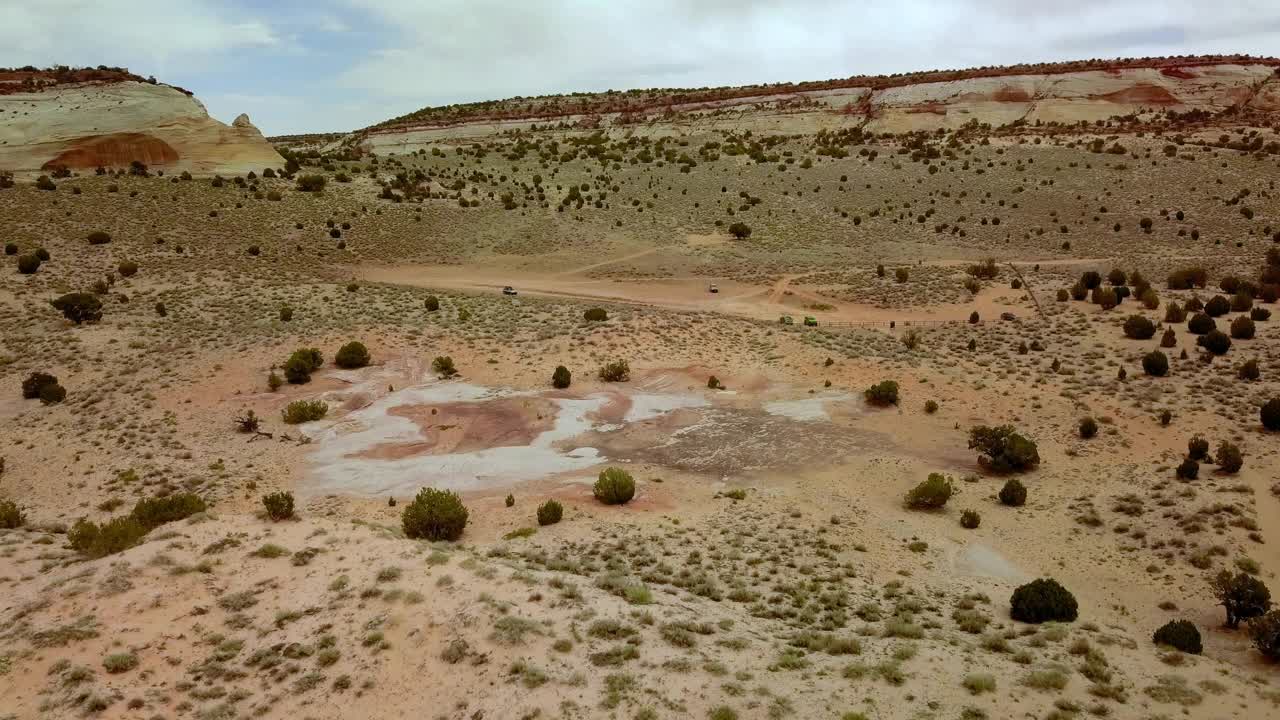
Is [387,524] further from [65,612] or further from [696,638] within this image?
[696,638]

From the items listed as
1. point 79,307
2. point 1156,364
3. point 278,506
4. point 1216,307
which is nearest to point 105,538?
point 278,506

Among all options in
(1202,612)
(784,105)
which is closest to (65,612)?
(1202,612)

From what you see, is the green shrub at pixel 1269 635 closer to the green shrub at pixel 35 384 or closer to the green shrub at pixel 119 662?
the green shrub at pixel 119 662

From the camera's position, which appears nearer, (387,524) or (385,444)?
(387,524)

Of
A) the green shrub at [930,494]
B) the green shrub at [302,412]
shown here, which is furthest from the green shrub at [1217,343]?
the green shrub at [302,412]

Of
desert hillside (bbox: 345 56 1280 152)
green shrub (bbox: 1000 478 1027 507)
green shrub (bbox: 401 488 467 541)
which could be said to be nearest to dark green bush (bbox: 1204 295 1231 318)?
green shrub (bbox: 1000 478 1027 507)
